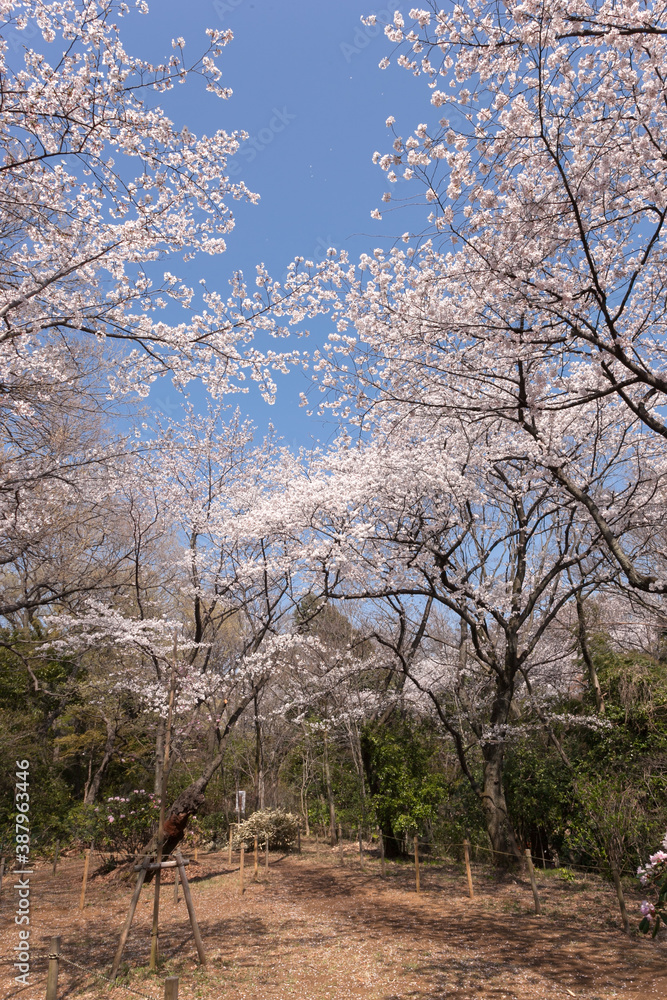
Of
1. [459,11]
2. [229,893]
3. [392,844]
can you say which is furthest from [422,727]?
[459,11]

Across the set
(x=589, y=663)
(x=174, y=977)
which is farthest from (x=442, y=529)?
(x=174, y=977)

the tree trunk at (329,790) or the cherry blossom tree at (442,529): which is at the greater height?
the cherry blossom tree at (442,529)

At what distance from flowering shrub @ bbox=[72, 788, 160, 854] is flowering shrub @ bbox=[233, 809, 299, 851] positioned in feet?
7.43

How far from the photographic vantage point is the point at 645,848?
22.1 feet

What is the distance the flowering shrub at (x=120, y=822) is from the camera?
34.8ft

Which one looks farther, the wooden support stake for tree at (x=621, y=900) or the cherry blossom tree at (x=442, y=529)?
the cherry blossom tree at (x=442, y=529)

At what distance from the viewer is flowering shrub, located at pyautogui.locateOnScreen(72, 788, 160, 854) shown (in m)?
10.6

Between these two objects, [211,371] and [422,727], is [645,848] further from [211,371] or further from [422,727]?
[211,371]

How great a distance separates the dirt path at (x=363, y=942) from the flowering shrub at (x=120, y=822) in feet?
3.05

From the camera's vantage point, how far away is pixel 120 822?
1112 cm

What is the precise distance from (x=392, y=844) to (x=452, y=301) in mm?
11270

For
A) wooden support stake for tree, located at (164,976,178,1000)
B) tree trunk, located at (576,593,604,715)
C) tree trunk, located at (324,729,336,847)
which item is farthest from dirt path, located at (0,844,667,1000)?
tree trunk, located at (324,729,336,847)

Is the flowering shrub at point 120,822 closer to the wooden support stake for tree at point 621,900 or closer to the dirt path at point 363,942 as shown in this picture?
the dirt path at point 363,942

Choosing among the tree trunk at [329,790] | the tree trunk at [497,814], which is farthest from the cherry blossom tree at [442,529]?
the tree trunk at [329,790]
